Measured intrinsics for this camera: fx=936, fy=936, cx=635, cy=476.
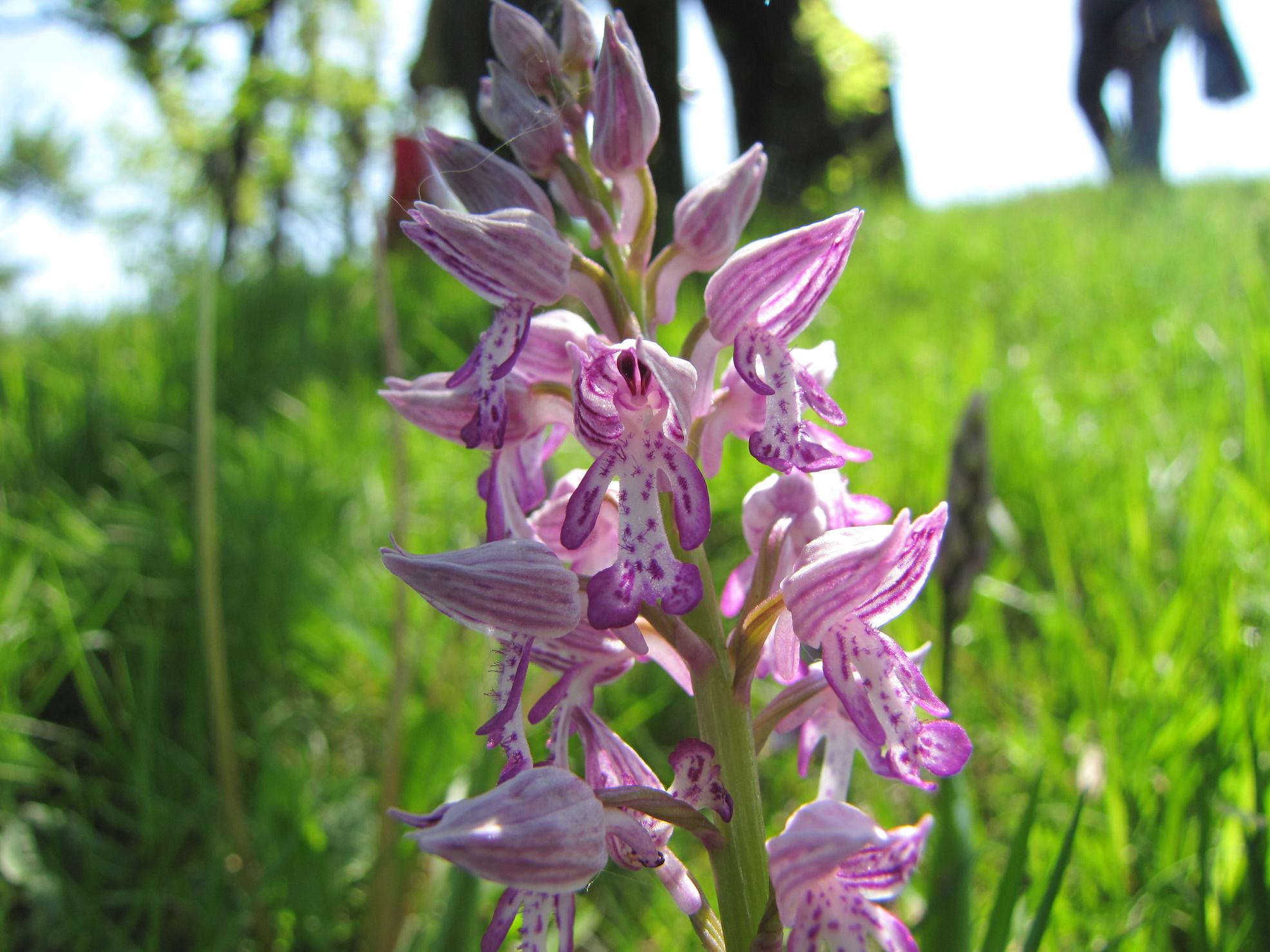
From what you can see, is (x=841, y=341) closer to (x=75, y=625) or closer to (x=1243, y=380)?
(x=1243, y=380)

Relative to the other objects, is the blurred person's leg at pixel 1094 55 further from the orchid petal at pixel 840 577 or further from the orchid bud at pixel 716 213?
the orchid petal at pixel 840 577

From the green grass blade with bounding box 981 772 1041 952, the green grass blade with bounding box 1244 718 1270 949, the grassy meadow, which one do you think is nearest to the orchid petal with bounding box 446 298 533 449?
the grassy meadow

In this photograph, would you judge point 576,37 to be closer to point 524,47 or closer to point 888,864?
point 524,47

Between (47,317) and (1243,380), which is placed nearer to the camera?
(1243,380)

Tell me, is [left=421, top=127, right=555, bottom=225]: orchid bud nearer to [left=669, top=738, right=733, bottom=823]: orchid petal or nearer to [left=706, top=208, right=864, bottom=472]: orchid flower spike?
[left=706, top=208, right=864, bottom=472]: orchid flower spike

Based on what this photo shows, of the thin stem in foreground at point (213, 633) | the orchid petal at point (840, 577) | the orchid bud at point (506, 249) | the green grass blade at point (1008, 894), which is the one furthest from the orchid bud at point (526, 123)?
the thin stem in foreground at point (213, 633)

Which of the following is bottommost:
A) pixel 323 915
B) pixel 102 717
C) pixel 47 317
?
pixel 323 915

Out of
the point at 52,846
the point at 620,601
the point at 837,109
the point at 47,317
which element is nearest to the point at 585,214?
the point at 620,601
